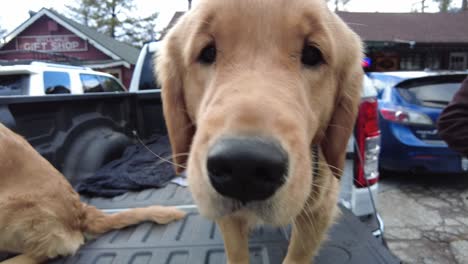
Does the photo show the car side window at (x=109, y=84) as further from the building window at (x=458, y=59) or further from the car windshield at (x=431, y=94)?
the building window at (x=458, y=59)

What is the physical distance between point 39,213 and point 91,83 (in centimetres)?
828

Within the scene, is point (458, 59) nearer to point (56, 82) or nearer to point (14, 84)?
point (56, 82)

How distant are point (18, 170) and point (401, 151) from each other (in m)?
6.24

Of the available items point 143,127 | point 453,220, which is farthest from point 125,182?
point 453,220

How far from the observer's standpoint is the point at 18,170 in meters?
2.61

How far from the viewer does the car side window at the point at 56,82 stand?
26.2 feet

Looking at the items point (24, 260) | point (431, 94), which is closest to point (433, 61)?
point (431, 94)

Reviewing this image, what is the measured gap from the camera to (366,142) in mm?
3156

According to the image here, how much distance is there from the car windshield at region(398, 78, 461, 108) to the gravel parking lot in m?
1.63

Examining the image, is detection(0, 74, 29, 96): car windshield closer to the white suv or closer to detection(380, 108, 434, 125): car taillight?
the white suv

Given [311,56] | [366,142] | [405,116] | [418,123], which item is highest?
[311,56]

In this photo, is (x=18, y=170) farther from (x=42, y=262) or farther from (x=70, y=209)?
(x=42, y=262)

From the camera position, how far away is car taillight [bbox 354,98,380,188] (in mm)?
3098

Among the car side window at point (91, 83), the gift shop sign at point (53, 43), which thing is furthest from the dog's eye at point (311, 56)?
the gift shop sign at point (53, 43)
